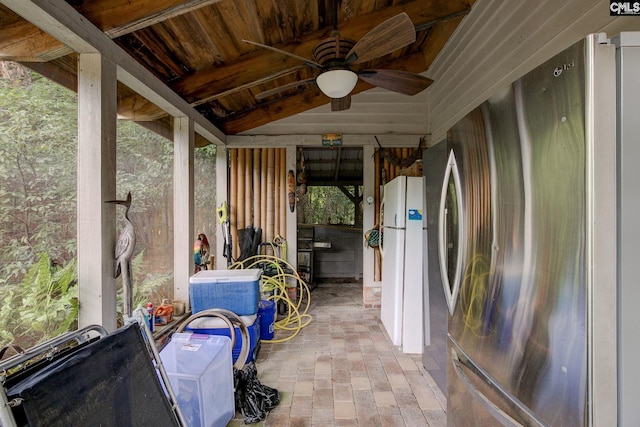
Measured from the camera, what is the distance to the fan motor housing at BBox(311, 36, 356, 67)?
7.01 ft

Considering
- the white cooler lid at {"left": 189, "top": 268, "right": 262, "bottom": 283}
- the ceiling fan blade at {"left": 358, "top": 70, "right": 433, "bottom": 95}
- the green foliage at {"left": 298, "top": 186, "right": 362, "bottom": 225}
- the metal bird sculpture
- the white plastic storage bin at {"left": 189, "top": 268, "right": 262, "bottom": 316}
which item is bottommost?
the white plastic storage bin at {"left": 189, "top": 268, "right": 262, "bottom": 316}

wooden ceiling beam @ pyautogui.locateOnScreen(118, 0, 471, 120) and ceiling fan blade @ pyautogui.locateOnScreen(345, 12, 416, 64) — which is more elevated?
wooden ceiling beam @ pyautogui.locateOnScreen(118, 0, 471, 120)

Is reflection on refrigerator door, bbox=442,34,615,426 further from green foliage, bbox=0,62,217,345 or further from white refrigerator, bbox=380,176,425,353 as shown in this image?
green foliage, bbox=0,62,217,345

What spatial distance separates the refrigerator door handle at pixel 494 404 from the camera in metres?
0.95

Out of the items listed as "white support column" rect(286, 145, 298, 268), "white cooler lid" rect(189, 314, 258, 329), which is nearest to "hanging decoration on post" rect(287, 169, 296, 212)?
"white support column" rect(286, 145, 298, 268)

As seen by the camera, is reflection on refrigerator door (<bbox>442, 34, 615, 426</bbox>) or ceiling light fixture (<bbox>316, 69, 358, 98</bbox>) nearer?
reflection on refrigerator door (<bbox>442, 34, 615, 426</bbox>)

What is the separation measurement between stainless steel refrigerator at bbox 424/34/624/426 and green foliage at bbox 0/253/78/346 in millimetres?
2277

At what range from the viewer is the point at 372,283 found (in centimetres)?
441

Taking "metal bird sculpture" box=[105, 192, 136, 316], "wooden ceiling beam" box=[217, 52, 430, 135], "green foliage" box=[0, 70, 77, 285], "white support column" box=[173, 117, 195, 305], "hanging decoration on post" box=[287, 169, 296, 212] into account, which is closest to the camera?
"green foliage" box=[0, 70, 77, 285]

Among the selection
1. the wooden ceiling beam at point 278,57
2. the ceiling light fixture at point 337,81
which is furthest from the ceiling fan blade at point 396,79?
the wooden ceiling beam at point 278,57

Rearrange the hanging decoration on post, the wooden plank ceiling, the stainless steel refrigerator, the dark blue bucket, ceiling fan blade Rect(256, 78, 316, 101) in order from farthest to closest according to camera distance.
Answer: the hanging decoration on post
the dark blue bucket
ceiling fan blade Rect(256, 78, 316, 101)
the wooden plank ceiling
the stainless steel refrigerator

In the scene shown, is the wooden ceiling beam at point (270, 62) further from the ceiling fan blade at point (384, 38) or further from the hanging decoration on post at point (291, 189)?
the hanging decoration on post at point (291, 189)

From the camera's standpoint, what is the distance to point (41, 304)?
1.65 m

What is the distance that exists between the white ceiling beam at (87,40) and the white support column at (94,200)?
0.11 meters
